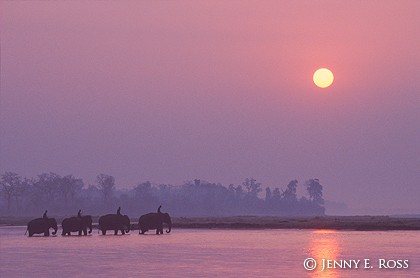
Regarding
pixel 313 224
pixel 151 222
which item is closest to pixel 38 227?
pixel 151 222

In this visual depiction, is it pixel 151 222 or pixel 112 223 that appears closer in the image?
pixel 112 223

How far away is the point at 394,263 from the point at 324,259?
4.15 metres

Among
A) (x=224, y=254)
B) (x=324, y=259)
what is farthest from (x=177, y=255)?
(x=324, y=259)

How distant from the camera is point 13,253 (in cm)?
4250

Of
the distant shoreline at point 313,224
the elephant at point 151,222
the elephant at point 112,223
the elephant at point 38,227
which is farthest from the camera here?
the distant shoreline at point 313,224

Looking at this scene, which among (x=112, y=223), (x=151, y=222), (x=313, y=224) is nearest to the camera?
(x=112, y=223)

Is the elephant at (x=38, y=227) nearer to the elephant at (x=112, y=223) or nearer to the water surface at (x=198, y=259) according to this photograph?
the elephant at (x=112, y=223)

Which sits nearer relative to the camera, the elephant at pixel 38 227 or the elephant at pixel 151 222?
the elephant at pixel 38 227

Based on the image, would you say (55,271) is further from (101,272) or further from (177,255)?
(177,255)

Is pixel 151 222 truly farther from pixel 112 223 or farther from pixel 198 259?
pixel 198 259

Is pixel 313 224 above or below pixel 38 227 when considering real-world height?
above

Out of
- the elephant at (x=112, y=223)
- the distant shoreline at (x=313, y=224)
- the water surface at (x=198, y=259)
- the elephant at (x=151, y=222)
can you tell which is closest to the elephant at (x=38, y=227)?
the elephant at (x=112, y=223)

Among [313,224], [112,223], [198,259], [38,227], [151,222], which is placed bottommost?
[198,259]

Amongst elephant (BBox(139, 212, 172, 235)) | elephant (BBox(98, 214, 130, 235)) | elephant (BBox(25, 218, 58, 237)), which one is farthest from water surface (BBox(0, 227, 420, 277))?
elephant (BBox(139, 212, 172, 235))
